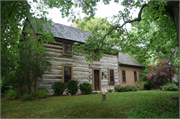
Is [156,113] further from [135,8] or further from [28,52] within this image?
[28,52]

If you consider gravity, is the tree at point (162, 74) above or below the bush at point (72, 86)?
above

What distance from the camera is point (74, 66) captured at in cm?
1330

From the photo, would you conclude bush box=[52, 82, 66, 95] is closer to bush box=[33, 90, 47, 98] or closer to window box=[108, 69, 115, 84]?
bush box=[33, 90, 47, 98]

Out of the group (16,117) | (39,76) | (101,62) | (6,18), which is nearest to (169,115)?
(16,117)

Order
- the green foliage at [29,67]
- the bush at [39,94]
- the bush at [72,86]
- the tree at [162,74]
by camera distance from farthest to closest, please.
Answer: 1. the tree at [162,74]
2. the bush at [72,86]
3. the green foliage at [29,67]
4. the bush at [39,94]

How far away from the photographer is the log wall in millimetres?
11648

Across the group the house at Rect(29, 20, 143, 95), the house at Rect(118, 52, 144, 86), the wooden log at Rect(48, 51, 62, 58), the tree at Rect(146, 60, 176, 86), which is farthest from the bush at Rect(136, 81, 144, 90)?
the wooden log at Rect(48, 51, 62, 58)

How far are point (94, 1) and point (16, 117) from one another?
6.14 m

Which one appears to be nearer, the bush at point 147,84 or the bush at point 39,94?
the bush at point 39,94

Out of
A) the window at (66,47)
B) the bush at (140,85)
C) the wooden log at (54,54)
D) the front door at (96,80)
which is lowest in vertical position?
the bush at (140,85)

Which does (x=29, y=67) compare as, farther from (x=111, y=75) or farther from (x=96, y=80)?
(x=111, y=75)

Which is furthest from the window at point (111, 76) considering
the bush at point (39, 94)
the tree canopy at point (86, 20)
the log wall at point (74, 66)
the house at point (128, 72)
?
the bush at point (39, 94)

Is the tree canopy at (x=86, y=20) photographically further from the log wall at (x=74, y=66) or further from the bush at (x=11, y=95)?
the log wall at (x=74, y=66)

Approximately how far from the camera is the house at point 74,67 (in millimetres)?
12098
